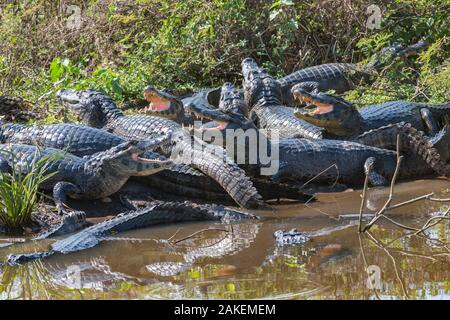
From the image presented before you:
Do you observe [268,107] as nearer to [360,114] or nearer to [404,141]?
[360,114]

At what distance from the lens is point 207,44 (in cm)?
1103

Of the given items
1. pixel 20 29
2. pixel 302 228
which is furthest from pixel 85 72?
pixel 302 228

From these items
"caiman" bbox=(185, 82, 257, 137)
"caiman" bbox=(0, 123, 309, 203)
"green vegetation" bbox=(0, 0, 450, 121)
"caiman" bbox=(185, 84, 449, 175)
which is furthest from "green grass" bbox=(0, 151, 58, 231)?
"green vegetation" bbox=(0, 0, 450, 121)

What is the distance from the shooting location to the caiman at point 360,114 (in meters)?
8.50

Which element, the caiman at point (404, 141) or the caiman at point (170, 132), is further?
the caiman at point (404, 141)

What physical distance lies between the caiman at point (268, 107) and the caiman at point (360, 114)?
9.9 inches

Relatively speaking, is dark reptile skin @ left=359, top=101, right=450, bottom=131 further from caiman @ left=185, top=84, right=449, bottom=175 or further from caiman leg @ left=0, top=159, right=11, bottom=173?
caiman leg @ left=0, top=159, right=11, bottom=173

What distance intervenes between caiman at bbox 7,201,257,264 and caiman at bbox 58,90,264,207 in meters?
0.38

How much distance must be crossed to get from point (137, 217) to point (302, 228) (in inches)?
48.5

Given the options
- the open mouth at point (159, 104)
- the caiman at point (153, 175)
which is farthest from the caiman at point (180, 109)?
the caiman at point (153, 175)

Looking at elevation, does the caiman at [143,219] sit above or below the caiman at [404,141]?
below

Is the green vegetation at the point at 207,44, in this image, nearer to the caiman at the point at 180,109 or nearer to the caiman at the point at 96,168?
the caiman at the point at 180,109

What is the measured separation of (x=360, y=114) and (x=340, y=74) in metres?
1.99

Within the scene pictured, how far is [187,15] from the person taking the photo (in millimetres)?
11438
